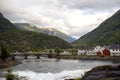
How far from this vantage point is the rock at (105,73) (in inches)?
1802

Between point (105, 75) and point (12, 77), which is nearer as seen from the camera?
point (105, 75)

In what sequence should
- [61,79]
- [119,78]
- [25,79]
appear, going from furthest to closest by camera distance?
[25,79], [61,79], [119,78]

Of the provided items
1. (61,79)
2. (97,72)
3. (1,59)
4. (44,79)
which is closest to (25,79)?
(44,79)

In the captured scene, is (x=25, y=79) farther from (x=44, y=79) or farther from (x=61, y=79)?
(x=61, y=79)

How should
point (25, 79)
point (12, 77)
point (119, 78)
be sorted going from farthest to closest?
point (25, 79), point (12, 77), point (119, 78)

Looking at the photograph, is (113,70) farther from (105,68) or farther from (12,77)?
(12,77)

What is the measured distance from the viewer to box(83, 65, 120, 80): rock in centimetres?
4576

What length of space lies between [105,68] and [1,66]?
13389 cm

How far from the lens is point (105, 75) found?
47.2m

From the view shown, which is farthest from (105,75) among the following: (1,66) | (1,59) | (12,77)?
(1,59)

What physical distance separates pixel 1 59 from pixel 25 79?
10279 centimetres

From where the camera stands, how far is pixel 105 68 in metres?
50.8

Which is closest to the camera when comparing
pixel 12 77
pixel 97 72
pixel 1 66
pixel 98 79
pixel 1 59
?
pixel 98 79

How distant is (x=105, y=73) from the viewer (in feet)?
158
